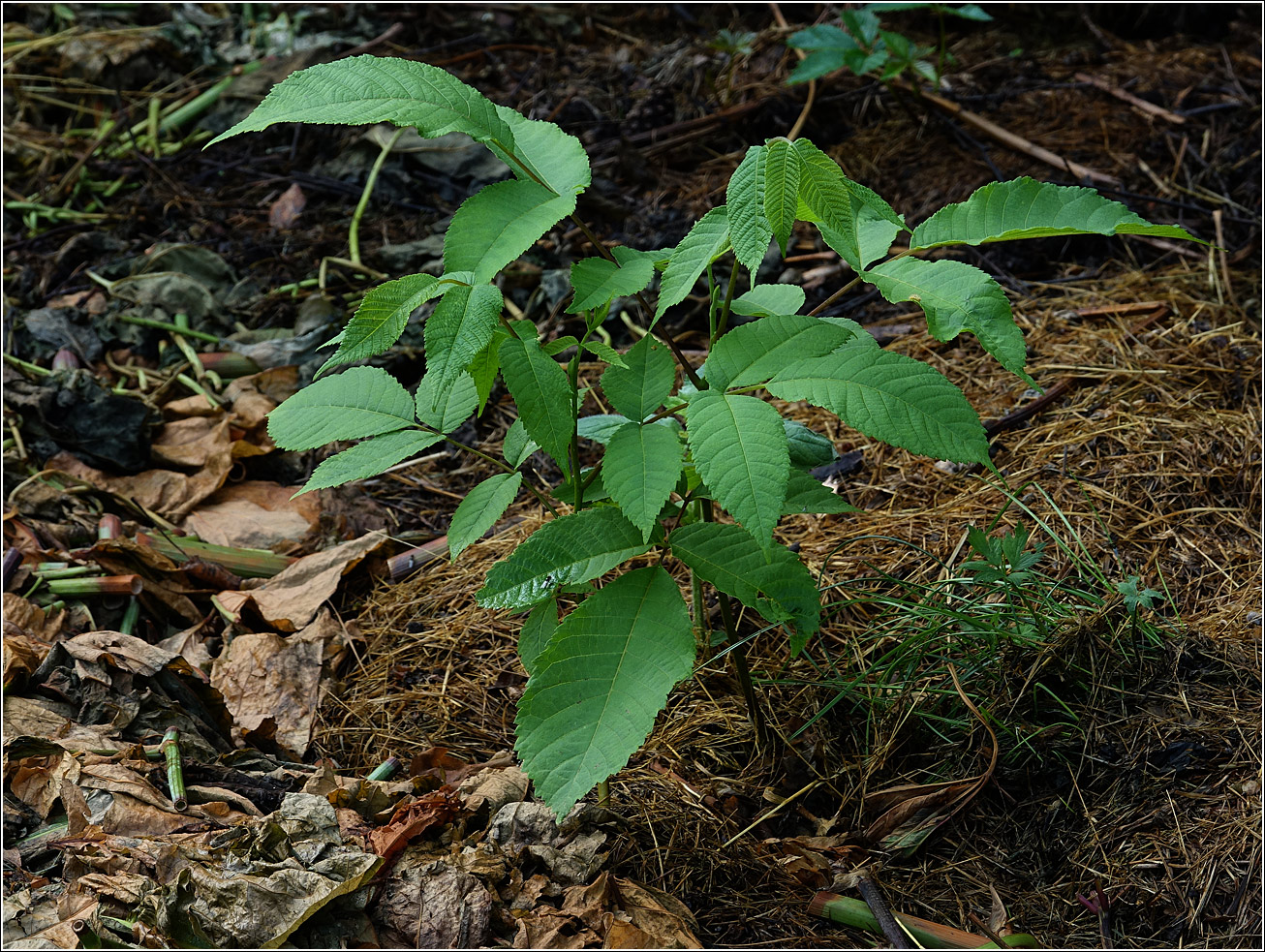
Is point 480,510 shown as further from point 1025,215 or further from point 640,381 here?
point 1025,215

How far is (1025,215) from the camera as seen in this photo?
1.34m

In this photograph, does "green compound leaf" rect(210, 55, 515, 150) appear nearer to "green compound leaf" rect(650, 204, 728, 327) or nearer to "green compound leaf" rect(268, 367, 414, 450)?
"green compound leaf" rect(650, 204, 728, 327)

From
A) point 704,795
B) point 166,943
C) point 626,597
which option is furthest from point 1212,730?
point 166,943

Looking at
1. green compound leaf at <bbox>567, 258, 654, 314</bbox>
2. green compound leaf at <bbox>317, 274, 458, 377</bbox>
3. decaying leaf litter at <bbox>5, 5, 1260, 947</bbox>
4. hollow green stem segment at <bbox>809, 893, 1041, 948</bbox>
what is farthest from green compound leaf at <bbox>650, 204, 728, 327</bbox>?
hollow green stem segment at <bbox>809, 893, 1041, 948</bbox>

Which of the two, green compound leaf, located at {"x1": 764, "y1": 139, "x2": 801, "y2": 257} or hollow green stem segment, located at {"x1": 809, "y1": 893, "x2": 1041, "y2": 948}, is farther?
hollow green stem segment, located at {"x1": 809, "y1": 893, "x2": 1041, "y2": 948}

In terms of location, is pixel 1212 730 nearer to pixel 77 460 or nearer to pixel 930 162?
pixel 930 162

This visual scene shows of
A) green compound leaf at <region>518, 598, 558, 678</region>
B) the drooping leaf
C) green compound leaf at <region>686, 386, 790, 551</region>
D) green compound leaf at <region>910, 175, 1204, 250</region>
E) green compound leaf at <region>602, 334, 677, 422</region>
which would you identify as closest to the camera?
green compound leaf at <region>686, 386, 790, 551</region>

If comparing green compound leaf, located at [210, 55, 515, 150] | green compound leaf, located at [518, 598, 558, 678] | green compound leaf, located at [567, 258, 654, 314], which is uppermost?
green compound leaf, located at [210, 55, 515, 150]

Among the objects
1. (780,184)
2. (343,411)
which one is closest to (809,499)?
(780,184)

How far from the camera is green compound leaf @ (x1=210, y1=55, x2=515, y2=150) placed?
120 cm

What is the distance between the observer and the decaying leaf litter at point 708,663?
57.1 inches

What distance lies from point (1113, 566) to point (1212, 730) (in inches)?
16.5

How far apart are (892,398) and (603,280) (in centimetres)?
42

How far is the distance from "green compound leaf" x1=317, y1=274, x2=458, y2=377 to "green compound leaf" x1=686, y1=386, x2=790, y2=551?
1.19 ft
